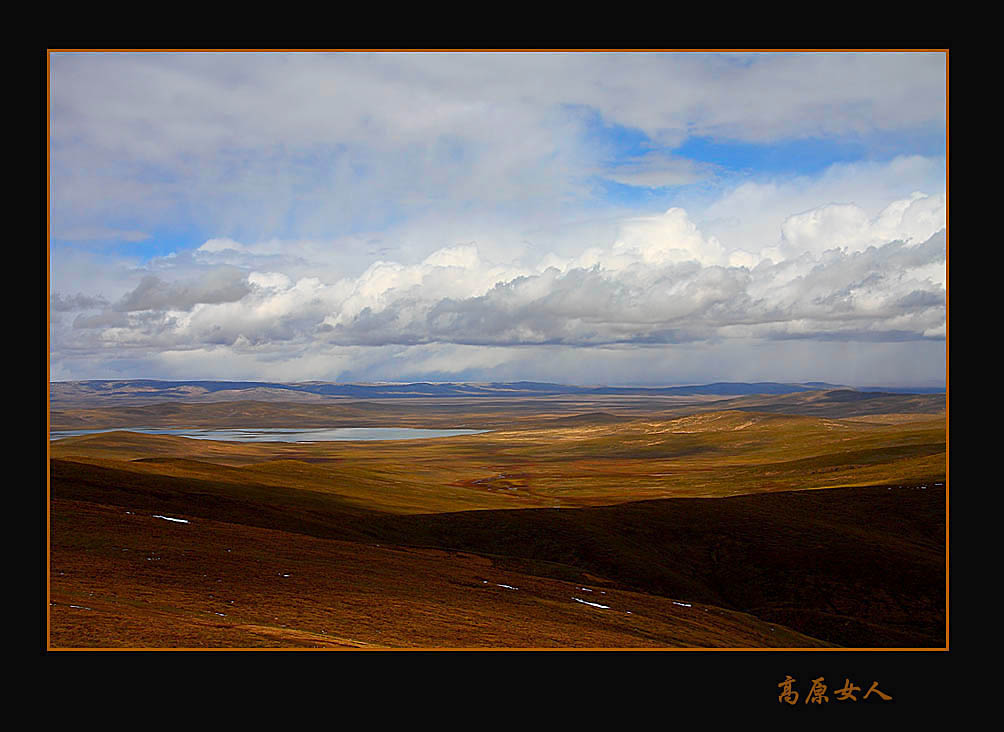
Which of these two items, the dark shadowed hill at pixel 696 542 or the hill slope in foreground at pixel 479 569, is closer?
the hill slope in foreground at pixel 479 569

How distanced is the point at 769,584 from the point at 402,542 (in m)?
38.7
